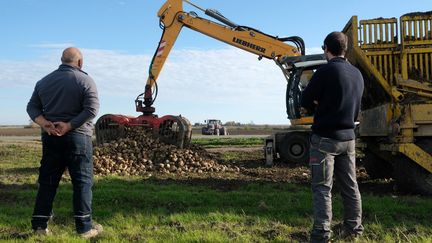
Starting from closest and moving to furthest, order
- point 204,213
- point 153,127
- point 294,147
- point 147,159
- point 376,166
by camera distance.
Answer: point 204,213, point 376,166, point 147,159, point 153,127, point 294,147

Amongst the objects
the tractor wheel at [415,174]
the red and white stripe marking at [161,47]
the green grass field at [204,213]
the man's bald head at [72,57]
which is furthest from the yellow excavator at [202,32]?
the man's bald head at [72,57]

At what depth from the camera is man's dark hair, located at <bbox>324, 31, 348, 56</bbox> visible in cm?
482

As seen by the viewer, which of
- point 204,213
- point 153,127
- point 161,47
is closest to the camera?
point 204,213

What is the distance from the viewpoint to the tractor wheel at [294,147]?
1470cm

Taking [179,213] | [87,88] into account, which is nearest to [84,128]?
[87,88]

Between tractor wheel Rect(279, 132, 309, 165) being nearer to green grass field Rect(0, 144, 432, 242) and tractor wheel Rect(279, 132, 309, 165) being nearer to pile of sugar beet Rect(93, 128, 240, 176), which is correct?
pile of sugar beet Rect(93, 128, 240, 176)

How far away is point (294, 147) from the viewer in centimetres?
1481

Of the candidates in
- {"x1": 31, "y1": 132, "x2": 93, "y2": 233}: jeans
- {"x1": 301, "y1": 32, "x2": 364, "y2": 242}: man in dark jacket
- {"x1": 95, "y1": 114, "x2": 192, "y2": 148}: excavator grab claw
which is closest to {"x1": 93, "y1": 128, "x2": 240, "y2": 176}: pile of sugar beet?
{"x1": 95, "y1": 114, "x2": 192, "y2": 148}: excavator grab claw

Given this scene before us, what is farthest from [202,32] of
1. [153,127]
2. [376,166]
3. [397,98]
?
[397,98]

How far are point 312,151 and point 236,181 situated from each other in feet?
17.7

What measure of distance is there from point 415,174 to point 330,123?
3.85 metres

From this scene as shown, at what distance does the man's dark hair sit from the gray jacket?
241cm

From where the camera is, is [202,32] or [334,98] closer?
[334,98]

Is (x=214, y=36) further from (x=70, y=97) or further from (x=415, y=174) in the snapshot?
(x=70, y=97)
